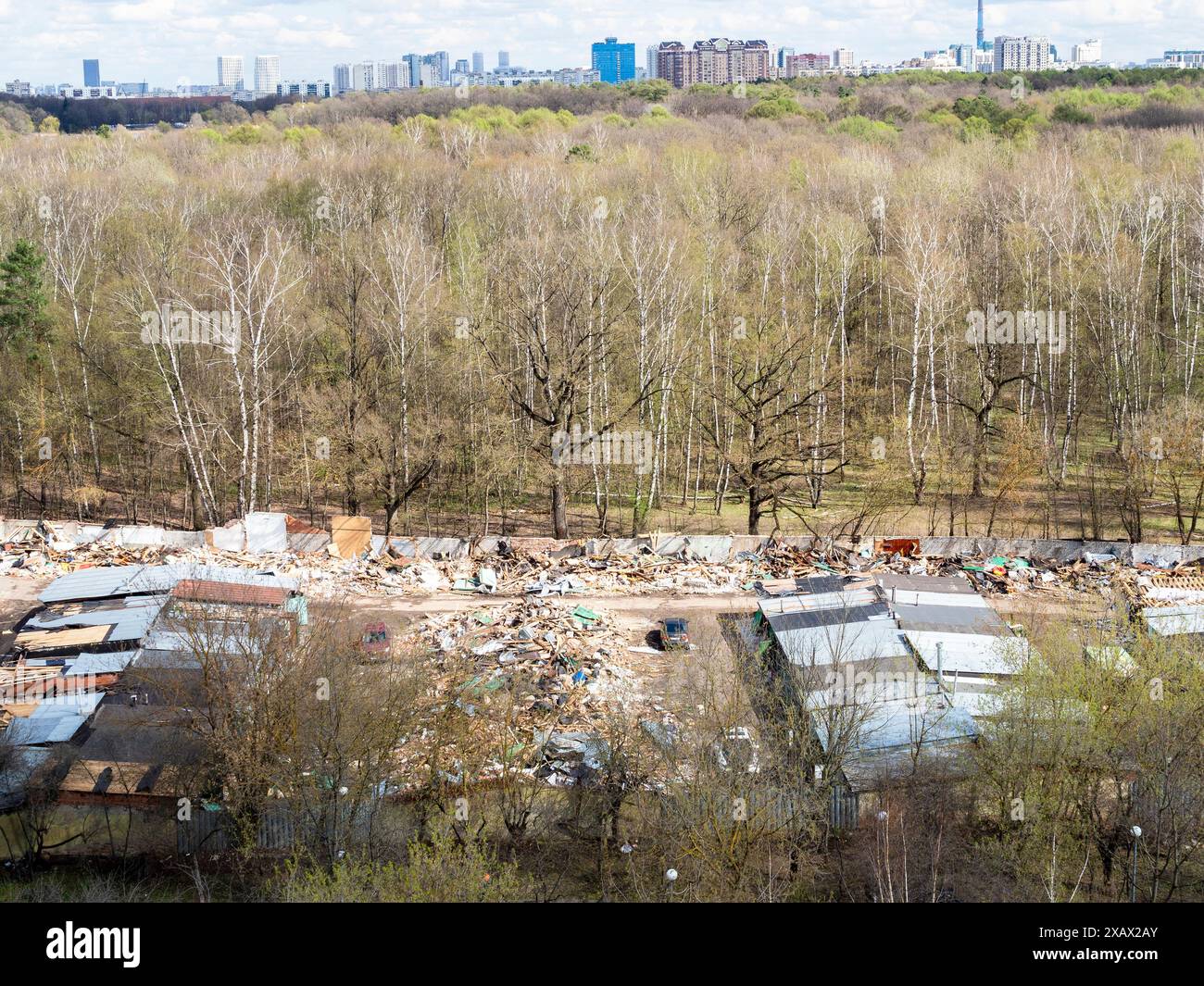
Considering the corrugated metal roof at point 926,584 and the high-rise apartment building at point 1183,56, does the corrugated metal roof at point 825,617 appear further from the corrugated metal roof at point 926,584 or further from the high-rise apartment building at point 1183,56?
the high-rise apartment building at point 1183,56

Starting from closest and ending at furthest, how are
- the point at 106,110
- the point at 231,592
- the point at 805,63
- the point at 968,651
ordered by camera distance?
the point at 968,651
the point at 231,592
the point at 106,110
the point at 805,63

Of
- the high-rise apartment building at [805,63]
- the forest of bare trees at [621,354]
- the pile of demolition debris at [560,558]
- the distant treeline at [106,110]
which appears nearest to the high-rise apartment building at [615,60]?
the high-rise apartment building at [805,63]

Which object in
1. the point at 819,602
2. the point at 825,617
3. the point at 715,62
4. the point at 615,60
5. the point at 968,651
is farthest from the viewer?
the point at 615,60

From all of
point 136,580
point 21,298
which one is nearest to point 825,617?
point 136,580

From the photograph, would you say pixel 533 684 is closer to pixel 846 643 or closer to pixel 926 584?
pixel 846 643

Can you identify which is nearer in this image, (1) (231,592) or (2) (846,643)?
(2) (846,643)

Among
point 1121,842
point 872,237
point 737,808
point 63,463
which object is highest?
point 872,237
